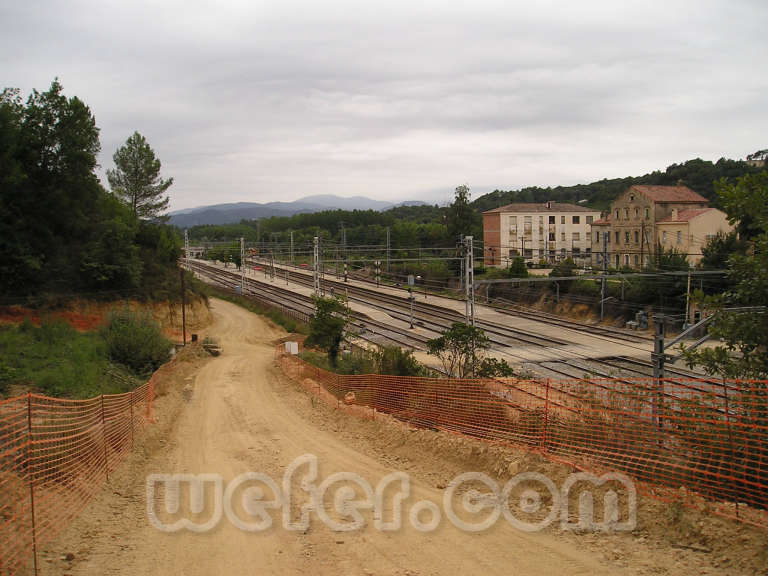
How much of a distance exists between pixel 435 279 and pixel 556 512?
62.7 metres

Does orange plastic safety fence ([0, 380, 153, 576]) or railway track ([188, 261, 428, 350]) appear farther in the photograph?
railway track ([188, 261, 428, 350])

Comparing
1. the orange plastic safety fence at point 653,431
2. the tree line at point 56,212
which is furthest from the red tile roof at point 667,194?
the orange plastic safety fence at point 653,431

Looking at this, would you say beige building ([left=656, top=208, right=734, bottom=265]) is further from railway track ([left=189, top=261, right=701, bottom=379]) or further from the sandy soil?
the sandy soil

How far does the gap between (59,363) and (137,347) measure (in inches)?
218

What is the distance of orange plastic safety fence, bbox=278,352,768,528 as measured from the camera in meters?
6.57

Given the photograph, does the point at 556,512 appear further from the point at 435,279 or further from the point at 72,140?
the point at 435,279

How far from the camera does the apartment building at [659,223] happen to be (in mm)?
53406

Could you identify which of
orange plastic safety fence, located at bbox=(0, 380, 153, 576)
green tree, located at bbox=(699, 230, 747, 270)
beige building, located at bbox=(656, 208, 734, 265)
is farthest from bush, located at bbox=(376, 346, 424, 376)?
beige building, located at bbox=(656, 208, 734, 265)

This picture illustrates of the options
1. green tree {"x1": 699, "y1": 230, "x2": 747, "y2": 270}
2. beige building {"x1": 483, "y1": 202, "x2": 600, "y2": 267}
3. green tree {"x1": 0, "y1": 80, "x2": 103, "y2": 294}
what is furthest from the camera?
beige building {"x1": 483, "y1": 202, "x2": 600, "y2": 267}

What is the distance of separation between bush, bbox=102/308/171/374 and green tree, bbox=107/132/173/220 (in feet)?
88.7

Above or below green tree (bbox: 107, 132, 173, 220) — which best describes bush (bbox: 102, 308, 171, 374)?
below

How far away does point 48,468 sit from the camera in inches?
306

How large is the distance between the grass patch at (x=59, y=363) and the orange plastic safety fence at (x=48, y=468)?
936 centimetres

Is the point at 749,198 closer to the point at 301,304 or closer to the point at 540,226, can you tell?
the point at 301,304
